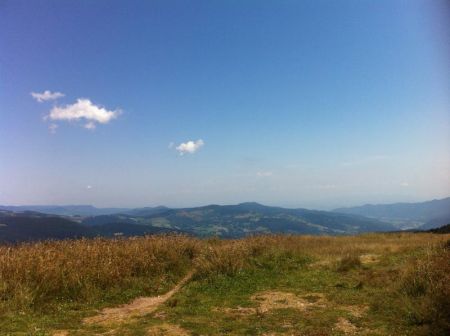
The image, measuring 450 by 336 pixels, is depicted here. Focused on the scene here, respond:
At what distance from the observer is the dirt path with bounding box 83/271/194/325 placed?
37.7 feet

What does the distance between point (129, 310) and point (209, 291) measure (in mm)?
3200

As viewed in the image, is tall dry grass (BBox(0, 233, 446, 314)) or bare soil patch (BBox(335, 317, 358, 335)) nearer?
bare soil patch (BBox(335, 317, 358, 335))

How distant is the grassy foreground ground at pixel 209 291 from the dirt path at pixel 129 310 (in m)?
0.03


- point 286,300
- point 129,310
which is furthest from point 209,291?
point 129,310

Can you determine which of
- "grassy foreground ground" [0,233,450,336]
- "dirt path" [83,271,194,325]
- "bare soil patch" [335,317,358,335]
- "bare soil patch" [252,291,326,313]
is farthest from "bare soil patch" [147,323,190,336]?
"bare soil patch" [335,317,358,335]

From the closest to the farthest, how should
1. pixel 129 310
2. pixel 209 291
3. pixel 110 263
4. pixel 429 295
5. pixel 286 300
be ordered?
pixel 429 295
pixel 129 310
pixel 286 300
pixel 209 291
pixel 110 263

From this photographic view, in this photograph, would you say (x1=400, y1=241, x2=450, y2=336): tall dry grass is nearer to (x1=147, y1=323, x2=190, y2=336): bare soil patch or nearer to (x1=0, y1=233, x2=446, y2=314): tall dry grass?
(x1=147, y1=323, x2=190, y2=336): bare soil patch

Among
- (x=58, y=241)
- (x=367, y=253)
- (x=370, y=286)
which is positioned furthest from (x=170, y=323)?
(x=367, y=253)

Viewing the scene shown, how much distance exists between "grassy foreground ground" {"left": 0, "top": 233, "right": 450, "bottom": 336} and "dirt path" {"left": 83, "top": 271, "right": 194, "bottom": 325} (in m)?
0.03

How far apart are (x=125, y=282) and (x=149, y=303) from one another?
1813mm

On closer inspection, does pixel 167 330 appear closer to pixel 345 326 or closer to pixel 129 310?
pixel 129 310

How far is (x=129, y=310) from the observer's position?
12766mm

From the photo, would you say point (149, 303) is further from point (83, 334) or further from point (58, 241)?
point (58, 241)

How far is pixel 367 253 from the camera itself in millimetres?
23328
